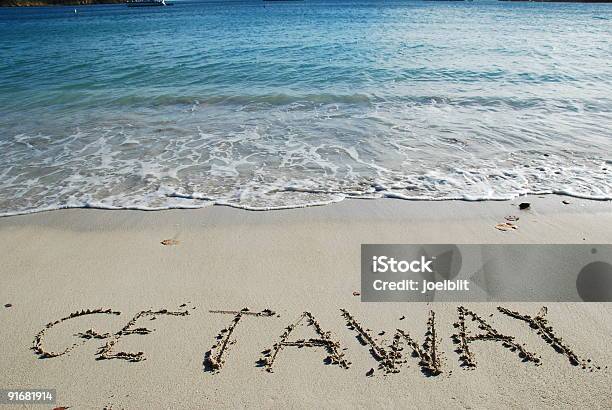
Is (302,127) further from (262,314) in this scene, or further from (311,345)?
(311,345)

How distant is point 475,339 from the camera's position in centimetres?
317

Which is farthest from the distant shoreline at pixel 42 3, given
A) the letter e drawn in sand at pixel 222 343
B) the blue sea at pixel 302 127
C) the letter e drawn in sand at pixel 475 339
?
the letter e drawn in sand at pixel 475 339

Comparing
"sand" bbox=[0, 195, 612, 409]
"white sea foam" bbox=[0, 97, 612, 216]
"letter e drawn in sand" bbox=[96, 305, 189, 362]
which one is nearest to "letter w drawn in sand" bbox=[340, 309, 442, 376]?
"sand" bbox=[0, 195, 612, 409]

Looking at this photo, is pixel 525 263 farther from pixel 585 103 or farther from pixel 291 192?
pixel 585 103

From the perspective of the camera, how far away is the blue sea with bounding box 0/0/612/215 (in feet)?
19.4

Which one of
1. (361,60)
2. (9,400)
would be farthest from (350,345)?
(361,60)

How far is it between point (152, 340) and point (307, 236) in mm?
1996

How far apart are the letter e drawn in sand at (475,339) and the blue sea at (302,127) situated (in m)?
2.38

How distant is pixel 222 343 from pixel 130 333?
77 centimetres

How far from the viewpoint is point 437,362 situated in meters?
2.96

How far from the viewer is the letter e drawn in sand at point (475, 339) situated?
2.98 meters

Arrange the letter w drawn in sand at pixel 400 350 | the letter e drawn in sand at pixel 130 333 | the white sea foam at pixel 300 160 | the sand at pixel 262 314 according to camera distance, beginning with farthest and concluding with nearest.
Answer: the white sea foam at pixel 300 160 < the letter e drawn in sand at pixel 130 333 < the letter w drawn in sand at pixel 400 350 < the sand at pixel 262 314

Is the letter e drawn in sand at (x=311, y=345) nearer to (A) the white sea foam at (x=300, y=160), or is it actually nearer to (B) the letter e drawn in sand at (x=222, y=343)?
(B) the letter e drawn in sand at (x=222, y=343)

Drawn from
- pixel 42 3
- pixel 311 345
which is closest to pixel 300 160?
pixel 311 345
